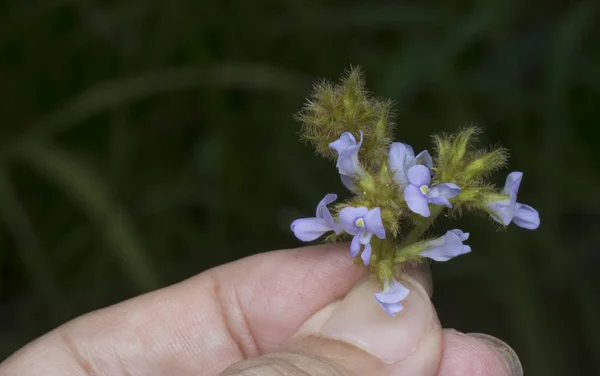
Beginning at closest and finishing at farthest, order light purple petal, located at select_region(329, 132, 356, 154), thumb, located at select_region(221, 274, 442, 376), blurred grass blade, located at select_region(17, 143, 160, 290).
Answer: light purple petal, located at select_region(329, 132, 356, 154)
thumb, located at select_region(221, 274, 442, 376)
blurred grass blade, located at select_region(17, 143, 160, 290)

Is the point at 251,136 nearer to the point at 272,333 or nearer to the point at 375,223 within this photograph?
the point at 272,333

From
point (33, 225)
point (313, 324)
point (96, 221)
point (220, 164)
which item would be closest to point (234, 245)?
point (220, 164)

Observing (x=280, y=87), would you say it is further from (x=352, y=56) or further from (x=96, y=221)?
(x=96, y=221)

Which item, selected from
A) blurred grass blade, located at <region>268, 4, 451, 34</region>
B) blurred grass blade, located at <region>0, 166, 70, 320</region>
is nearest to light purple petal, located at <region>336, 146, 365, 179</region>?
blurred grass blade, located at <region>268, 4, 451, 34</region>

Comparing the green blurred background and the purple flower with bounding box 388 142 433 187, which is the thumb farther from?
the green blurred background

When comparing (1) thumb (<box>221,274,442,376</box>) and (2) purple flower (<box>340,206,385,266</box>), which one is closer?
(2) purple flower (<box>340,206,385,266</box>)

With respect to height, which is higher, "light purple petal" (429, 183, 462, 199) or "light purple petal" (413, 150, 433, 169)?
"light purple petal" (413, 150, 433, 169)

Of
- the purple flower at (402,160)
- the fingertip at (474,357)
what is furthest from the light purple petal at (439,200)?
the fingertip at (474,357)
